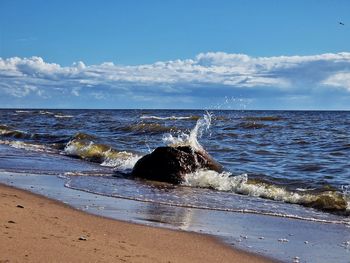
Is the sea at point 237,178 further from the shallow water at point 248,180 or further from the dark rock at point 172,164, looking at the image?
the dark rock at point 172,164

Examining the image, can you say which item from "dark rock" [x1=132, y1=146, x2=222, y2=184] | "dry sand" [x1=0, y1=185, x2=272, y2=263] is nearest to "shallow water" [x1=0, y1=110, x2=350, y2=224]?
"dark rock" [x1=132, y1=146, x2=222, y2=184]

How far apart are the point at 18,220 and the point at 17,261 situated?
1.78 metres

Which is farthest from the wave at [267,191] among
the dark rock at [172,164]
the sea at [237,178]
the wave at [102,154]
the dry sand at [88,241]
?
the dry sand at [88,241]

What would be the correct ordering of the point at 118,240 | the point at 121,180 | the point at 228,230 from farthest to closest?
1. the point at 121,180
2. the point at 228,230
3. the point at 118,240

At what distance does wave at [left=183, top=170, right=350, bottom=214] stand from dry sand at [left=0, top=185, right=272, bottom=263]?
4.09m

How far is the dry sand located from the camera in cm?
486

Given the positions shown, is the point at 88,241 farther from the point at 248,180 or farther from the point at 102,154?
the point at 102,154

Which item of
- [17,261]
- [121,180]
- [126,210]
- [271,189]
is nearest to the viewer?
[17,261]

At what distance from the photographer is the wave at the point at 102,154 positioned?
51.9ft

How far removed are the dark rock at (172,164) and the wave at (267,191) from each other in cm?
27

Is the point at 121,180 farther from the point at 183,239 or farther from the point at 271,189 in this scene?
the point at 183,239

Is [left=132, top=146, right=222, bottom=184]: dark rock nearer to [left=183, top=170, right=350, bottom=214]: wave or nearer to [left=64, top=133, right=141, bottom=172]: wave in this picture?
[left=183, top=170, right=350, bottom=214]: wave

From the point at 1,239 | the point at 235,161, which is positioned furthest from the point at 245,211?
the point at 235,161

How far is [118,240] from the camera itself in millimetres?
5902
